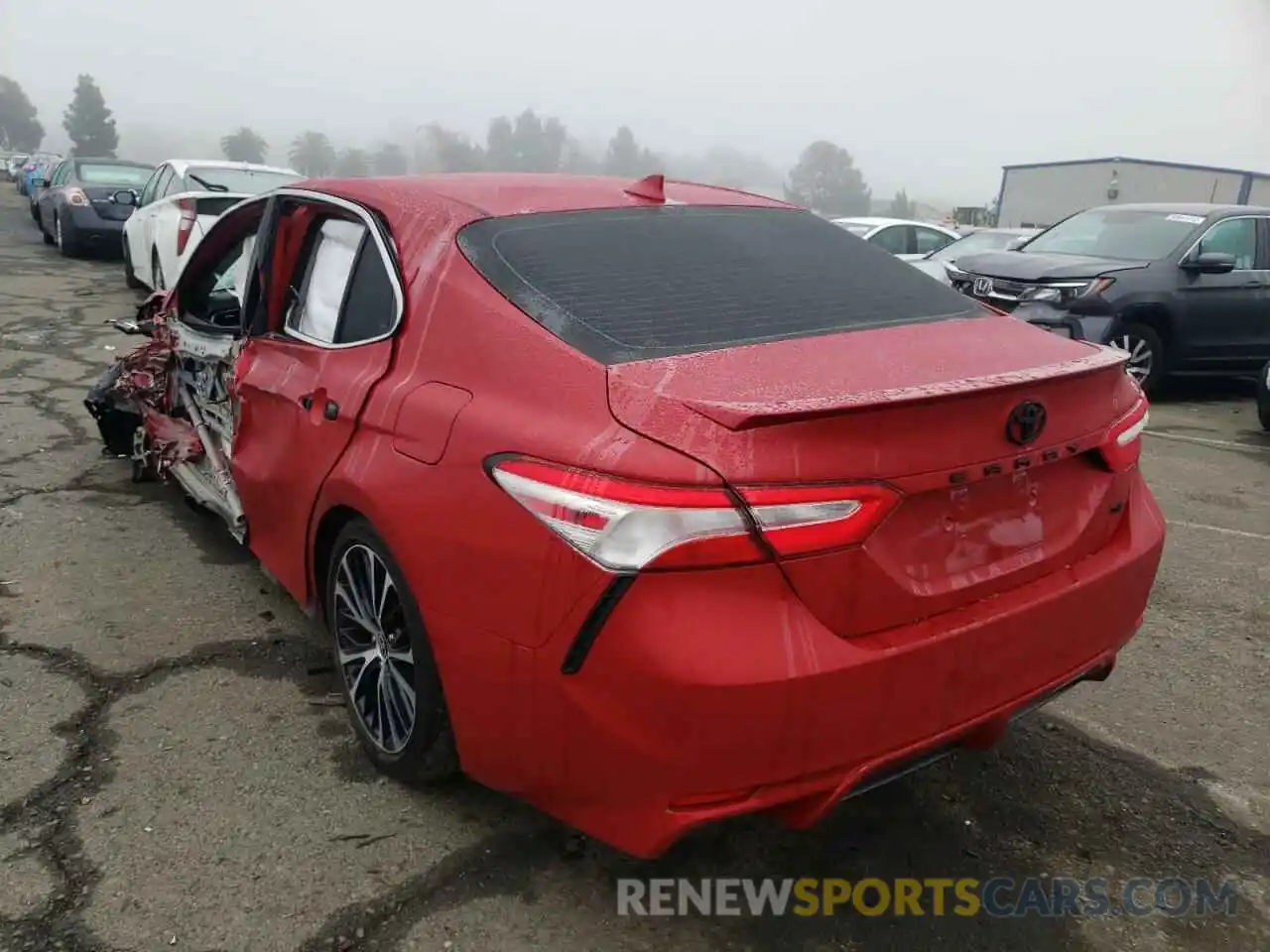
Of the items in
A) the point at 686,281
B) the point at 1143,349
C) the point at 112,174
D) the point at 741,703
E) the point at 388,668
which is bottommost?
the point at 388,668

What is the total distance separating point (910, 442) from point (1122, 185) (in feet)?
136

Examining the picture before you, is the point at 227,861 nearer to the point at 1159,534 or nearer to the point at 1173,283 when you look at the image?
the point at 1159,534

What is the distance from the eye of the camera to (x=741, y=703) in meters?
1.75

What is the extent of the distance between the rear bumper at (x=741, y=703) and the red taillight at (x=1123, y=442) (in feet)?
1.55

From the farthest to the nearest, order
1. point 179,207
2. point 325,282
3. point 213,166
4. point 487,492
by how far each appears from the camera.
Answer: point 213,166 → point 179,207 → point 325,282 → point 487,492

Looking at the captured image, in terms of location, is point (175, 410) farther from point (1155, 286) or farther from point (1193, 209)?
point (1193, 209)

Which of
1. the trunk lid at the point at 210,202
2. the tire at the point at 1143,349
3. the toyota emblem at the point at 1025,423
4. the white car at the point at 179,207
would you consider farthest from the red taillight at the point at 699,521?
the trunk lid at the point at 210,202

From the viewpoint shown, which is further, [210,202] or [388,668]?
[210,202]

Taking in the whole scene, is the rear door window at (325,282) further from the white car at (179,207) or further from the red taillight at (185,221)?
the red taillight at (185,221)

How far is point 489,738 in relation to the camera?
211cm

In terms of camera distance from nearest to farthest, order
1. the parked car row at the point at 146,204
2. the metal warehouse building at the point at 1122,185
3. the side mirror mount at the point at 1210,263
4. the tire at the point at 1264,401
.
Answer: the tire at the point at 1264,401
the side mirror mount at the point at 1210,263
the parked car row at the point at 146,204
the metal warehouse building at the point at 1122,185

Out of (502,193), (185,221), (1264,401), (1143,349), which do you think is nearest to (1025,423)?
(502,193)

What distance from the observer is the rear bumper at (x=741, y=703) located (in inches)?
69.0

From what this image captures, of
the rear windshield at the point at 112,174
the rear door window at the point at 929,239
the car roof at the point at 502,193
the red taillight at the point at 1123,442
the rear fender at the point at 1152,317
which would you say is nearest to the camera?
the red taillight at the point at 1123,442
